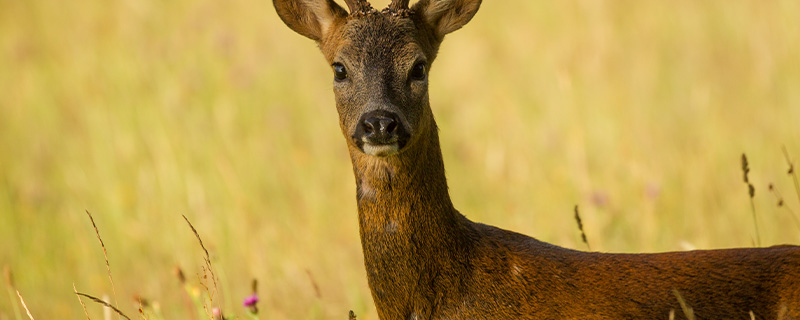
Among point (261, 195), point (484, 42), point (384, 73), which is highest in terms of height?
point (484, 42)

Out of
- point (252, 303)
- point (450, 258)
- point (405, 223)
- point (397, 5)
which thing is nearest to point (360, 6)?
point (397, 5)

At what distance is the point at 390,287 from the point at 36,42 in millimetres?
7629

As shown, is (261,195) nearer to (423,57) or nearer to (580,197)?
(580,197)

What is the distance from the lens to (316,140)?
874cm

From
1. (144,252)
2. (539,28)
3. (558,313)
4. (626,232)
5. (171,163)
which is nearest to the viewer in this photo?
(558,313)

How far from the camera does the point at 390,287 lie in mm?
4133

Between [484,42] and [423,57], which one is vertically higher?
[484,42]

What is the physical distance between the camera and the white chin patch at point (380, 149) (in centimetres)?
402

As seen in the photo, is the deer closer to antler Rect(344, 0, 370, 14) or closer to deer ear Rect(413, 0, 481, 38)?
antler Rect(344, 0, 370, 14)

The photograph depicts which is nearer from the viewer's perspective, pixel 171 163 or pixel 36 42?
pixel 171 163

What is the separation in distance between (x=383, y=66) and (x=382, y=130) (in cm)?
46

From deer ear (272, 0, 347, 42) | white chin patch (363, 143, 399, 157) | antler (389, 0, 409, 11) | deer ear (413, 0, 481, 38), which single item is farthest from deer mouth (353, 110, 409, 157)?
deer ear (272, 0, 347, 42)

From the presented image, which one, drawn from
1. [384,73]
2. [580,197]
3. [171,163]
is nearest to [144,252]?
[171,163]

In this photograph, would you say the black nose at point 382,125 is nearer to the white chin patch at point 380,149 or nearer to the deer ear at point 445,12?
the white chin patch at point 380,149
